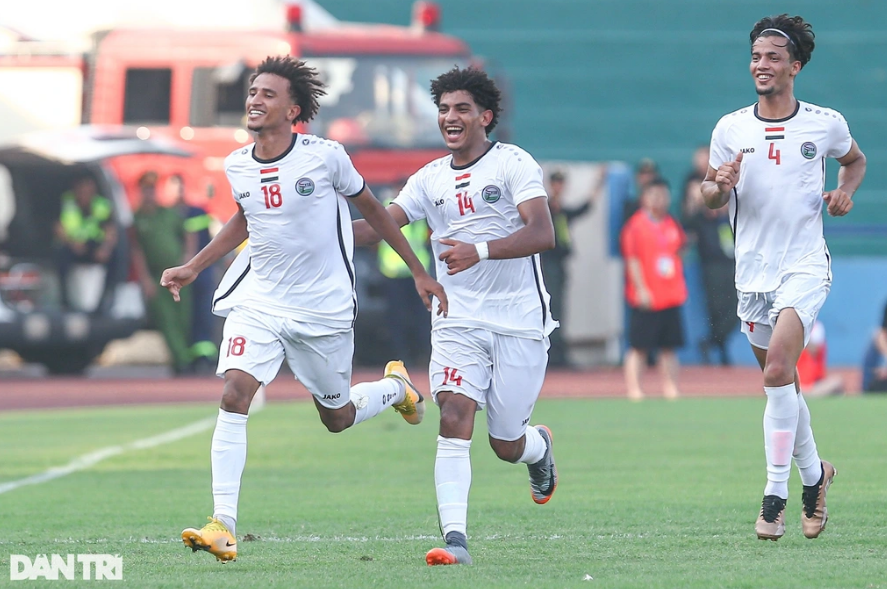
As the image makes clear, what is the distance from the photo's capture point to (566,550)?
7039 millimetres

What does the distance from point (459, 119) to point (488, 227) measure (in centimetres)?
47

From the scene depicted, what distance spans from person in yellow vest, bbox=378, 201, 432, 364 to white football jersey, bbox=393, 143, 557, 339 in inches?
510

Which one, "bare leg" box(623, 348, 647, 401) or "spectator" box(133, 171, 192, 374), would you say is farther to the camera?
"spectator" box(133, 171, 192, 374)

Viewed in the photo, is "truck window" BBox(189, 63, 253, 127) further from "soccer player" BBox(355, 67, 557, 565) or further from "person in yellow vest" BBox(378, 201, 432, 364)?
"soccer player" BBox(355, 67, 557, 565)

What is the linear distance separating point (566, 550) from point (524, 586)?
1056mm

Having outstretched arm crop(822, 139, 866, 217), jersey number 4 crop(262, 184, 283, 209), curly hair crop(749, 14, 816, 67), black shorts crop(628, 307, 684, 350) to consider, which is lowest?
black shorts crop(628, 307, 684, 350)

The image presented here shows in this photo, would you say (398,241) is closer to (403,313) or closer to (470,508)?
(470,508)

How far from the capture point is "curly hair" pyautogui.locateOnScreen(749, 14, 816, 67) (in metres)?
7.44

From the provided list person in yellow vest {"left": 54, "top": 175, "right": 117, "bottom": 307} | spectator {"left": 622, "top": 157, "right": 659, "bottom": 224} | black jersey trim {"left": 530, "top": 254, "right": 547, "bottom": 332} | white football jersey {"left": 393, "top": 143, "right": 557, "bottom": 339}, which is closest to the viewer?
white football jersey {"left": 393, "top": 143, "right": 557, "bottom": 339}

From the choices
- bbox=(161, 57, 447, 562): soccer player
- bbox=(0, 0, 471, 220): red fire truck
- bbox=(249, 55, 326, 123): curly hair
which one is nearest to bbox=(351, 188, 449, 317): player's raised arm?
bbox=(161, 57, 447, 562): soccer player

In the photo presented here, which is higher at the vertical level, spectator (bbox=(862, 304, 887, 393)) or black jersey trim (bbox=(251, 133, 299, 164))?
black jersey trim (bbox=(251, 133, 299, 164))

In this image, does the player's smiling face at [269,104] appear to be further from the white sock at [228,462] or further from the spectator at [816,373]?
the spectator at [816,373]

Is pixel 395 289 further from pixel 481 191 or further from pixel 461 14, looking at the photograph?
pixel 481 191

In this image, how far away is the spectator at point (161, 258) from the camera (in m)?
20.6
